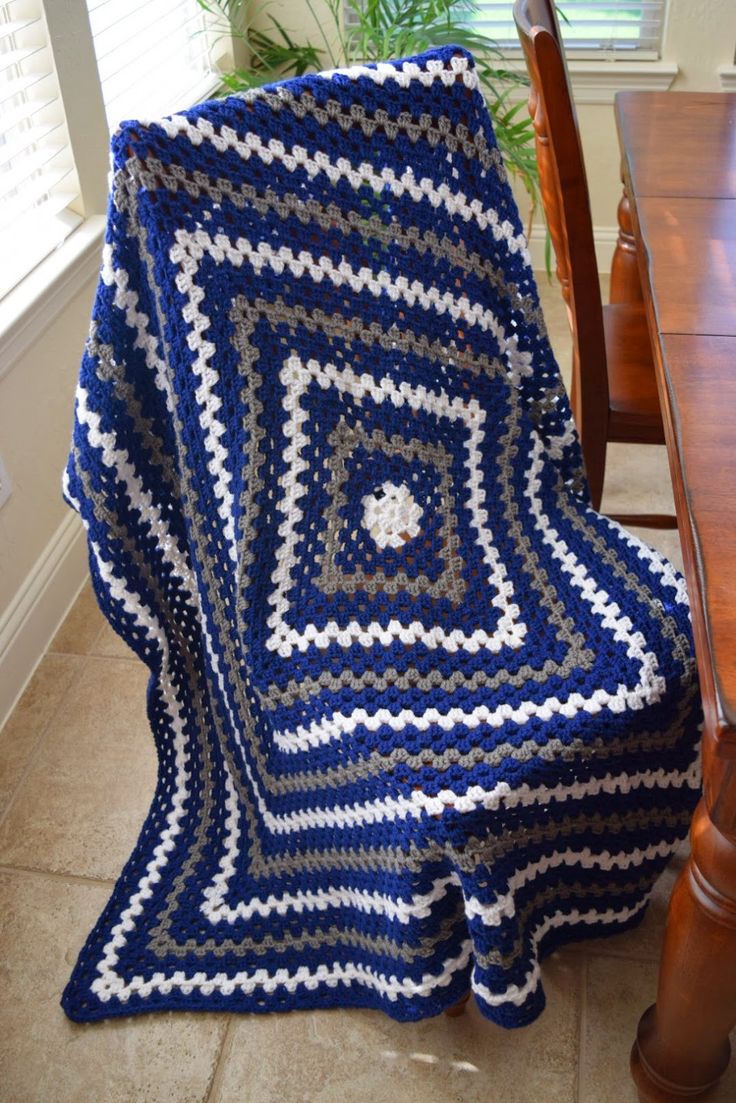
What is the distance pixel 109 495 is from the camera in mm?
1055

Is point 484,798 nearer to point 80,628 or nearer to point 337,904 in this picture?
point 337,904

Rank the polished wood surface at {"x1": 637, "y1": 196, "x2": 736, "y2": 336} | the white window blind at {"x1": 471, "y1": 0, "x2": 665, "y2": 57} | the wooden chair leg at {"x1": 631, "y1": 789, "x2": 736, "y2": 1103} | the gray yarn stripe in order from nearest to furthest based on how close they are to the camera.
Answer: the wooden chair leg at {"x1": 631, "y1": 789, "x2": 736, "y2": 1103} → the gray yarn stripe → the polished wood surface at {"x1": 637, "y1": 196, "x2": 736, "y2": 336} → the white window blind at {"x1": 471, "y1": 0, "x2": 665, "y2": 57}

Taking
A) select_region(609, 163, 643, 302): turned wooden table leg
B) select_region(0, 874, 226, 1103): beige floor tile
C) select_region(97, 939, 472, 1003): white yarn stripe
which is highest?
select_region(609, 163, 643, 302): turned wooden table leg

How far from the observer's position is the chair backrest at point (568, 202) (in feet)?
4.08

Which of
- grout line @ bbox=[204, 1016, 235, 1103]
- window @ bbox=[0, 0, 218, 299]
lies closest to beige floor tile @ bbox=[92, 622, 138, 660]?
window @ bbox=[0, 0, 218, 299]

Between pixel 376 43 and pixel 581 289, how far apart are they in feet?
4.21

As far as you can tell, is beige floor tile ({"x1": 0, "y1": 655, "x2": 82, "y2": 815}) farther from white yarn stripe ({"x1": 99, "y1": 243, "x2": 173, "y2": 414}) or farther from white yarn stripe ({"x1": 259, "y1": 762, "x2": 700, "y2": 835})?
white yarn stripe ({"x1": 99, "y1": 243, "x2": 173, "y2": 414})

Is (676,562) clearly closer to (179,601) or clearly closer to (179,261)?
(179,601)

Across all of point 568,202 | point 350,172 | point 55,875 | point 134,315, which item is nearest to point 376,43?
point 568,202

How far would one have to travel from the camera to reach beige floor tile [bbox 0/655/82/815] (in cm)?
155

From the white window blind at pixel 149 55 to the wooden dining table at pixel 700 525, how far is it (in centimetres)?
107

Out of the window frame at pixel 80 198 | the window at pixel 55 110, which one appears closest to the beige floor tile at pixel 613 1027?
the window frame at pixel 80 198

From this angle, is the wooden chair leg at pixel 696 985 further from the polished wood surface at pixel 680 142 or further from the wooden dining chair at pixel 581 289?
the polished wood surface at pixel 680 142

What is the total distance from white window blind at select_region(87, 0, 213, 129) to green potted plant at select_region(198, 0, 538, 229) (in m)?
0.07
